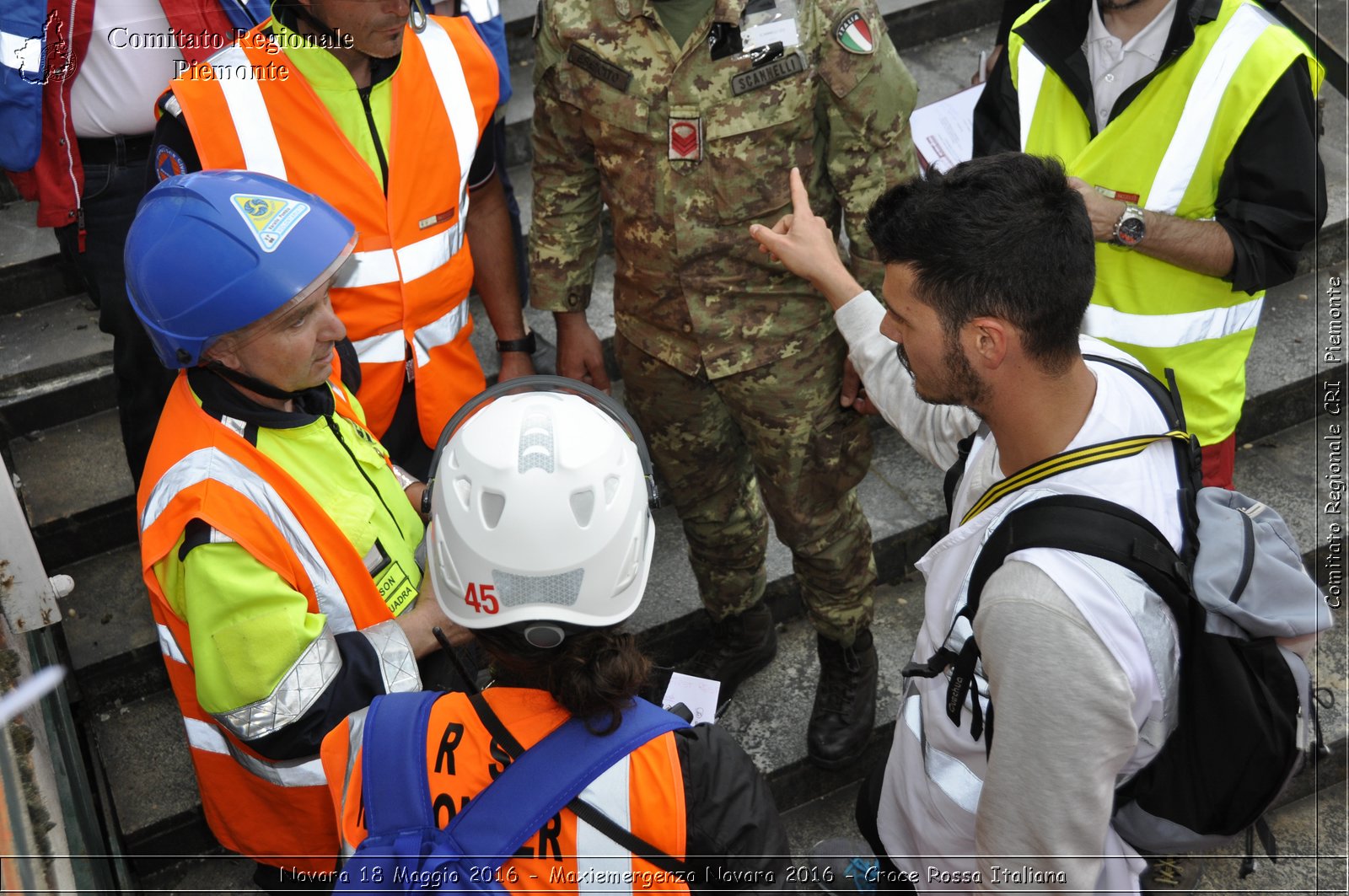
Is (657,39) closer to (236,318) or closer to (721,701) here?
(236,318)

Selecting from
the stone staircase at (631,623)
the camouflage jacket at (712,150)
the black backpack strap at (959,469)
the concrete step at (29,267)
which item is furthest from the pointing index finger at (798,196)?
the concrete step at (29,267)

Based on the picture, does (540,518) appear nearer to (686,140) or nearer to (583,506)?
(583,506)

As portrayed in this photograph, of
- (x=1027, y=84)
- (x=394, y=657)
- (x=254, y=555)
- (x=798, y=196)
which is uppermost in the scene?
(x=1027, y=84)

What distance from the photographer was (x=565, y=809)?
179 centimetres

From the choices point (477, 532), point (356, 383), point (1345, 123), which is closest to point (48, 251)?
point (356, 383)

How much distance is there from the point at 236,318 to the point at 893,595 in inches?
116

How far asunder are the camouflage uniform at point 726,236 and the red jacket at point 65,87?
1.07 metres

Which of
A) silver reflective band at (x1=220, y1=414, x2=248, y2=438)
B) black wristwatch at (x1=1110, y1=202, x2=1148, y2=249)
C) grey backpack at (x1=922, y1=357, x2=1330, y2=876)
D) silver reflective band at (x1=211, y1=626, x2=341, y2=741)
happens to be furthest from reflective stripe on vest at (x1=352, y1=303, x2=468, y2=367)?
black wristwatch at (x1=1110, y1=202, x2=1148, y2=249)

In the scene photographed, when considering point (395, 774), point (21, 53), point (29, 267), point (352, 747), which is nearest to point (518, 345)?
point (21, 53)

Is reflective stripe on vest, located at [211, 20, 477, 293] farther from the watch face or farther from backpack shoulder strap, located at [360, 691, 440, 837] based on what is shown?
the watch face

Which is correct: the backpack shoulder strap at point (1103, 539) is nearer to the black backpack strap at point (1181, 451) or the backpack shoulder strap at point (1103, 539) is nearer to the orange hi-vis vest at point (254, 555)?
the black backpack strap at point (1181, 451)

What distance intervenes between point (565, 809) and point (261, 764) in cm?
84

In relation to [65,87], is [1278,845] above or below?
below

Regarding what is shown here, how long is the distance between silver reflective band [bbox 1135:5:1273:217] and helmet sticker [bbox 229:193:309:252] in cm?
220
